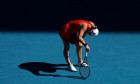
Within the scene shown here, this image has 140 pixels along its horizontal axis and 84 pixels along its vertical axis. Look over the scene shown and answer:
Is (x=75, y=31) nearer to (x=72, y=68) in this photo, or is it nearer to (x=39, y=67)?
(x=72, y=68)

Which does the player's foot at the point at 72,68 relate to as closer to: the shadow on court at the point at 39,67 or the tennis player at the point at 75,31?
the tennis player at the point at 75,31

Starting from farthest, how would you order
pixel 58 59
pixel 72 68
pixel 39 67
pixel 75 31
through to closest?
pixel 58 59 < pixel 39 67 < pixel 72 68 < pixel 75 31

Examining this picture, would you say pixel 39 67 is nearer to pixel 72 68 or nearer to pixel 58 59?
pixel 58 59

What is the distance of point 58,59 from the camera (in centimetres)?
793

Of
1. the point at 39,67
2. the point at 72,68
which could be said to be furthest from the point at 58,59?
the point at 72,68

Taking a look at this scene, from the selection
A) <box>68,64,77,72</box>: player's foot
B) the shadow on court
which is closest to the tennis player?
<box>68,64,77,72</box>: player's foot

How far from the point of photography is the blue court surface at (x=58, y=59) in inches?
267

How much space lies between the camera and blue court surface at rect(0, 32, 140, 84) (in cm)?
677

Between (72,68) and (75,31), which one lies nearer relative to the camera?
(75,31)

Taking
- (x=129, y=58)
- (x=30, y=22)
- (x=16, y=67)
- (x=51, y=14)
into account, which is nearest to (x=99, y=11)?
(x=51, y=14)

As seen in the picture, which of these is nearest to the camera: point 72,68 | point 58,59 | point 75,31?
point 75,31

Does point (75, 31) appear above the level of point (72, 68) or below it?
above

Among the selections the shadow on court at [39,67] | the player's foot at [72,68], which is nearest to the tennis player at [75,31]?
the player's foot at [72,68]

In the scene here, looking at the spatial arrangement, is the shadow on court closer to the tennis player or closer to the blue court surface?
the blue court surface
